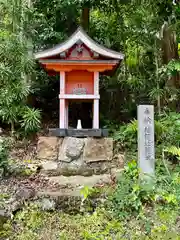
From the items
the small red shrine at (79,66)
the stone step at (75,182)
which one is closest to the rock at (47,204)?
the stone step at (75,182)

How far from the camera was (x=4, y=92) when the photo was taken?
673 centimetres

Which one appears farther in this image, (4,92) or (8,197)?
(4,92)

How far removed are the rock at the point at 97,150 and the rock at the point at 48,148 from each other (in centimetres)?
60

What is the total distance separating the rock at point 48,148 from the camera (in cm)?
620

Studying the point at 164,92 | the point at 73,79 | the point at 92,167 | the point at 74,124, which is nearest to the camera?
the point at 92,167

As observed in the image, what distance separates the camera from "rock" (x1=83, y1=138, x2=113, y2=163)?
604 cm

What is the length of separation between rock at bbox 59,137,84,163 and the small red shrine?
0.16 metres

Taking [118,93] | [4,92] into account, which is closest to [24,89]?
[4,92]

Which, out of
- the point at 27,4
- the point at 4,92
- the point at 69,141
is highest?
the point at 27,4

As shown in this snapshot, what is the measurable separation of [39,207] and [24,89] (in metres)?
3.20

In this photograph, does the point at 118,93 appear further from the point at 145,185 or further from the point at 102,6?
the point at 145,185

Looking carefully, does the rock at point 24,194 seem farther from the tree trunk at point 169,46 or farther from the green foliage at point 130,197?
the tree trunk at point 169,46

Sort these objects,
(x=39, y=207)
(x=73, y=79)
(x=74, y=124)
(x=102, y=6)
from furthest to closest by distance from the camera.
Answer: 1. (x=102, y=6)
2. (x=74, y=124)
3. (x=73, y=79)
4. (x=39, y=207)

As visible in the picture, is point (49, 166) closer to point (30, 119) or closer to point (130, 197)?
point (30, 119)
